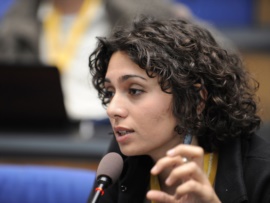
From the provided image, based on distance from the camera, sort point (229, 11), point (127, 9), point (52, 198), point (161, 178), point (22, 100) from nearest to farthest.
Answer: point (161, 178) < point (52, 198) < point (22, 100) < point (127, 9) < point (229, 11)

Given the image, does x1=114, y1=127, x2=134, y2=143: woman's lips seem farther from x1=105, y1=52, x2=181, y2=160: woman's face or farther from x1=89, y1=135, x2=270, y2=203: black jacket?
x1=89, y1=135, x2=270, y2=203: black jacket

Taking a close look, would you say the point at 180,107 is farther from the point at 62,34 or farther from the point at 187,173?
the point at 62,34

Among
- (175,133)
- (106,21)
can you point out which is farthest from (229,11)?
(175,133)

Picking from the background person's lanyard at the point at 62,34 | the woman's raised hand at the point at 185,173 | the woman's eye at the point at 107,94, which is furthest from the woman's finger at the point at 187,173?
the background person's lanyard at the point at 62,34

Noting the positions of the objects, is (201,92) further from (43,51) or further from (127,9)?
(43,51)

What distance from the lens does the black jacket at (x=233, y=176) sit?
3.51ft

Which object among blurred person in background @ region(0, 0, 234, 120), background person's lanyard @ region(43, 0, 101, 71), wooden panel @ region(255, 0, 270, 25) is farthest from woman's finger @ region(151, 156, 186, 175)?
wooden panel @ region(255, 0, 270, 25)

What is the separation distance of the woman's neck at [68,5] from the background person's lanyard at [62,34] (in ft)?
0.06

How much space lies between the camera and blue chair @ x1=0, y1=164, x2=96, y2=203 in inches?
52.4

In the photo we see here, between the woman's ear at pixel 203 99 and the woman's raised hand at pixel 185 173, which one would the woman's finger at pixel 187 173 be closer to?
the woman's raised hand at pixel 185 173

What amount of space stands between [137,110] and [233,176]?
237 mm

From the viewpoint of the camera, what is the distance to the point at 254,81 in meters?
1.28

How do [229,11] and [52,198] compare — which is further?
[229,11]

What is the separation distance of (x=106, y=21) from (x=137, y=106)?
1.19 metres
